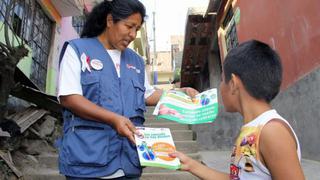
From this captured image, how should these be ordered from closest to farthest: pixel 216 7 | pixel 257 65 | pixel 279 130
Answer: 1. pixel 279 130
2. pixel 257 65
3. pixel 216 7

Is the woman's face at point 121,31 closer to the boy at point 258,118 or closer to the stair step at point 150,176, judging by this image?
the boy at point 258,118

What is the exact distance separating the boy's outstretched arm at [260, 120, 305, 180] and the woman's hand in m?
0.49

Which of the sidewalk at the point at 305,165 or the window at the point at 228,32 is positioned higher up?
the window at the point at 228,32

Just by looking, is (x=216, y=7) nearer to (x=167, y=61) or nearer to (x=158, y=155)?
(x=158, y=155)

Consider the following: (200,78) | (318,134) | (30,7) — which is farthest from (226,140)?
(200,78)

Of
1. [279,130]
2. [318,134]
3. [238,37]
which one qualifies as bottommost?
[318,134]

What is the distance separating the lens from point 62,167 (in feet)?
4.80

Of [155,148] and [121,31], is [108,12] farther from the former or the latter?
[155,148]

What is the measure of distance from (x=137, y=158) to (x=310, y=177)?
168 cm

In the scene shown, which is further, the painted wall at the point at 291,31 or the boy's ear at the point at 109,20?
the painted wall at the point at 291,31

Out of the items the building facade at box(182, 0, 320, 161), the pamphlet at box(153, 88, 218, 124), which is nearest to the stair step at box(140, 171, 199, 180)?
the building facade at box(182, 0, 320, 161)

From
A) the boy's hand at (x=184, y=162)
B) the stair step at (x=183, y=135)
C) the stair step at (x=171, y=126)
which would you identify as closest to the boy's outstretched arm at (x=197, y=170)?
the boy's hand at (x=184, y=162)

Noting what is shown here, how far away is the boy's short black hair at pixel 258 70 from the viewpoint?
4.19 feet

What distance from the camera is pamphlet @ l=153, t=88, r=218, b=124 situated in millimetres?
1572
